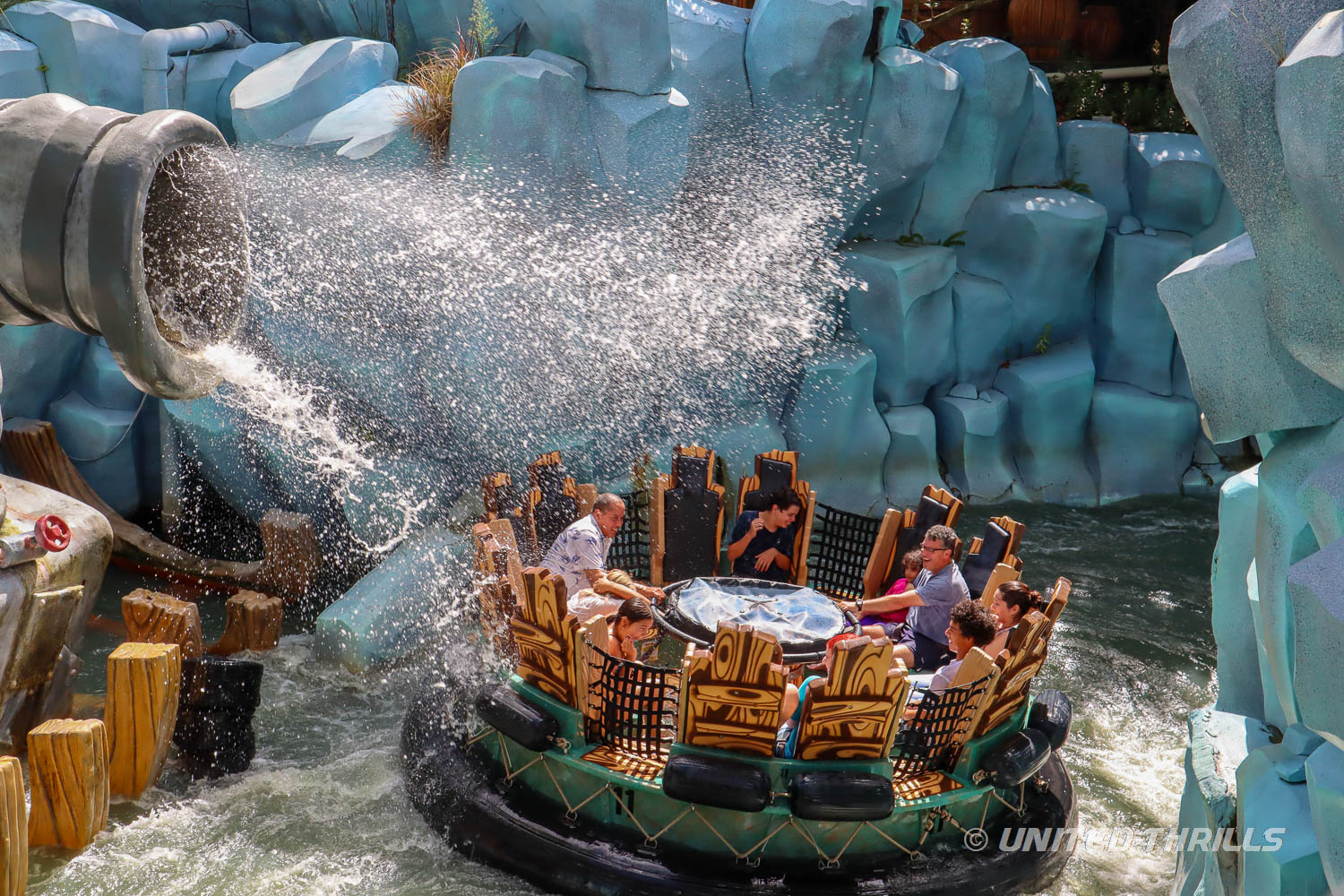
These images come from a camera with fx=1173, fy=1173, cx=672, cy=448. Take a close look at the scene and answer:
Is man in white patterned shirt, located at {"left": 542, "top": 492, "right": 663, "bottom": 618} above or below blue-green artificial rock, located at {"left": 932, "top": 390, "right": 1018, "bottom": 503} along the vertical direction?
above

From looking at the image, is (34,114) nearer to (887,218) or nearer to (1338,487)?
(1338,487)

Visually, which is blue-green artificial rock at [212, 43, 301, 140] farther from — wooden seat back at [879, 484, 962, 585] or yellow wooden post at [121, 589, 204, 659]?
wooden seat back at [879, 484, 962, 585]

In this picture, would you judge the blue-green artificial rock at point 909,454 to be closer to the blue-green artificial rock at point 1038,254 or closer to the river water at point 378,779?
the river water at point 378,779

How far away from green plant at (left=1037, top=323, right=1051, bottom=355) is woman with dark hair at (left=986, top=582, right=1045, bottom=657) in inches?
222

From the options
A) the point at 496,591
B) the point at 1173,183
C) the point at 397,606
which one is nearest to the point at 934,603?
the point at 496,591

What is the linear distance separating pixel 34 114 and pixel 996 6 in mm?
11215

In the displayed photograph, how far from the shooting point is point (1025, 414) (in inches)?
397

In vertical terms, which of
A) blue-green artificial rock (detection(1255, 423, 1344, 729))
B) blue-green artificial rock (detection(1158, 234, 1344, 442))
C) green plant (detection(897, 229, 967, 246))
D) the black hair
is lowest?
the black hair

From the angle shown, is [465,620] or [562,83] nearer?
[465,620]

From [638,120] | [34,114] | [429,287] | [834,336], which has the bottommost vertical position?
[834,336]

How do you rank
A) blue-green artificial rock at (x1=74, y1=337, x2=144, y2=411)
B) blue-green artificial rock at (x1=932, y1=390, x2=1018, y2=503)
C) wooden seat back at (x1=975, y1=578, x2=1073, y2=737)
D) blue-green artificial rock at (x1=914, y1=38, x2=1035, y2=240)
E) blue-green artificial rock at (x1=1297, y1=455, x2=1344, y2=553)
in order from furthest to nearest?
blue-green artificial rock at (x1=932, y1=390, x2=1018, y2=503) → blue-green artificial rock at (x1=914, y1=38, x2=1035, y2=240) → blue-green artificial rock at (x1=74, y1=337, x2=144, y2=411) → wooden seat back at (x1=975, y1=578, x2=1073, y2=737) → blue-green artificial rock at (x1=1297, y1=455, x2=1344, y2=553)

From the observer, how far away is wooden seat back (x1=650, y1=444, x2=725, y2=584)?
6.55 m

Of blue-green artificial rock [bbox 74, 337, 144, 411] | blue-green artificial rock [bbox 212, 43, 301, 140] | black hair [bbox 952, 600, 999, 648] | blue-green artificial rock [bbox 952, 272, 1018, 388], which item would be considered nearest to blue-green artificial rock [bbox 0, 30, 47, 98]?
blue-green artificial rock [bbox 212, 43, 301, 140]

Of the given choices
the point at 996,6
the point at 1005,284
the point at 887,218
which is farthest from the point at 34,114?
the point at 996,6
